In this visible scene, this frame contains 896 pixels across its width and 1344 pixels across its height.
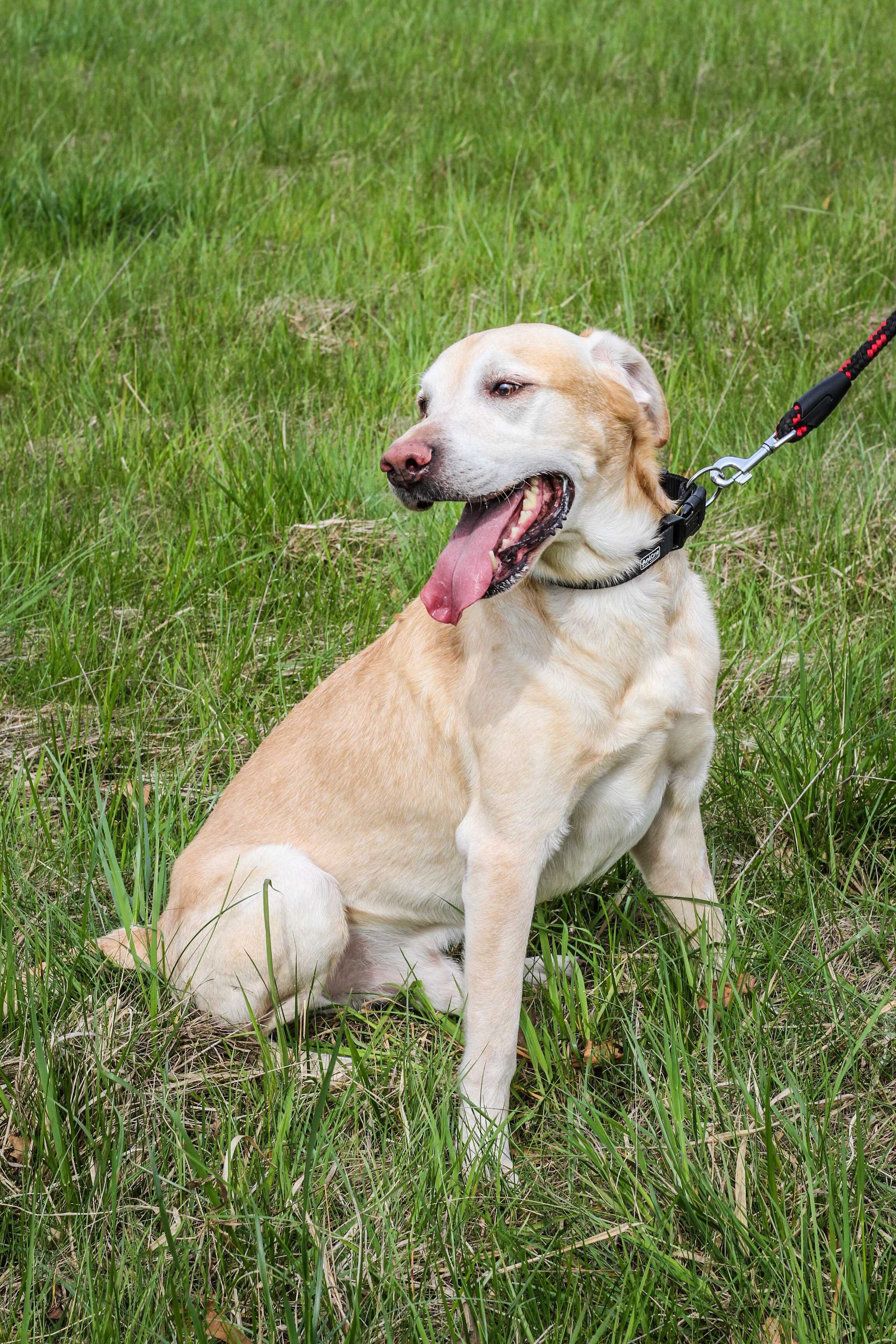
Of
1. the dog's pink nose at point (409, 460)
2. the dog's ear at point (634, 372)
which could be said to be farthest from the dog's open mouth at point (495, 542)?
the dog's ear at point (634, 372)

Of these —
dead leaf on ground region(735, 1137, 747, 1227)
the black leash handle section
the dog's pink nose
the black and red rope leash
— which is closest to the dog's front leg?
dead leaf on ground region(735, 1137, 747, 1227)

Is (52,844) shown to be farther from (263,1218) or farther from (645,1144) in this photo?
(645,1144)

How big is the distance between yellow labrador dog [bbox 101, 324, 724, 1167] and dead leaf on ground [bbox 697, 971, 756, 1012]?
0.10m

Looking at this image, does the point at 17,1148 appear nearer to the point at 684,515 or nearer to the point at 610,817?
the point at 610,817

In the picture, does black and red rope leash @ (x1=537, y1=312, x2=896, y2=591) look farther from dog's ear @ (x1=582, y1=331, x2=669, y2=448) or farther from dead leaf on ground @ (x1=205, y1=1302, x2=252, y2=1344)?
dead leaf on ground @ (x1=205, y1=1302, x2=252, y2=1344)

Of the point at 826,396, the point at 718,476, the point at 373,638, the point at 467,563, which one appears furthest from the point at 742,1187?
the point at 373,638

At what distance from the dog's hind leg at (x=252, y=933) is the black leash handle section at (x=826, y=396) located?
1501mm

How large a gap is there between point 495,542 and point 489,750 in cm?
41

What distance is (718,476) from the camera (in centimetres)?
247

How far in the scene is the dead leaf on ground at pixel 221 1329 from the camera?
168cm

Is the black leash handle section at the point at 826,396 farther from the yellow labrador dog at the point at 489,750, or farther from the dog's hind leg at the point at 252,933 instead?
the dog's hind leg at the point at 252,933

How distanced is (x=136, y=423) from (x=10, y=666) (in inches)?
49.1

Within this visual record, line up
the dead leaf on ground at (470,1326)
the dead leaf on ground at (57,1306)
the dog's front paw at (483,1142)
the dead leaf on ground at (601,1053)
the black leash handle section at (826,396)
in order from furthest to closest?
the black leash handle section at (826,396) → the dead leaf on ground at (601,1053) → the dog's front paw at (483,1142) → the dead leaf on ground at (57,1306) → the dead leaf on ground at (470,1326)

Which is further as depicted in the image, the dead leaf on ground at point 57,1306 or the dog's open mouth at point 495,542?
the dog's open mouth at point 495,542
